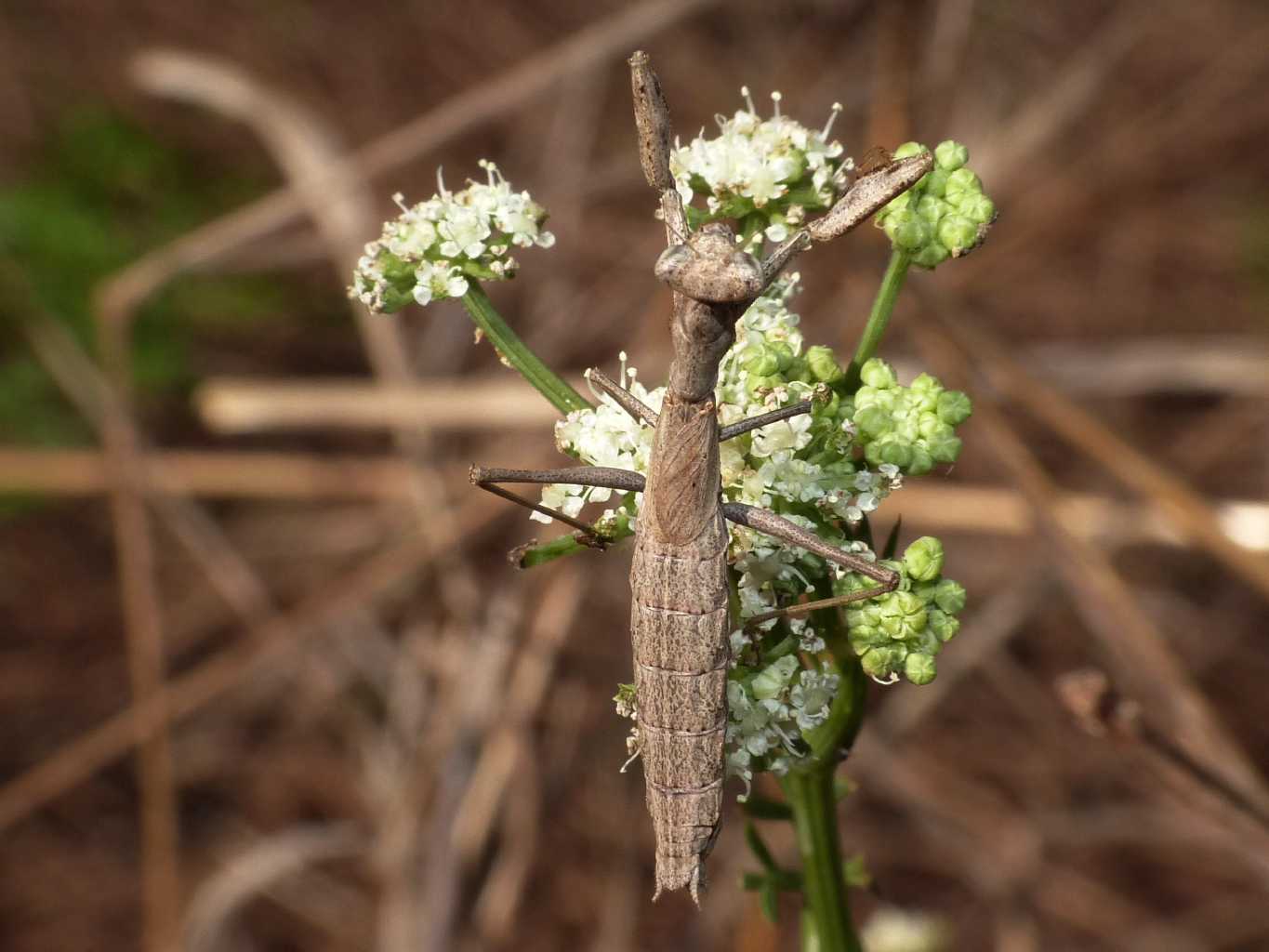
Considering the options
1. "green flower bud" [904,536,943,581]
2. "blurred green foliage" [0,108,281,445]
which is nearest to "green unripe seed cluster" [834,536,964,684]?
"green flower bud" [904,536,943,581]

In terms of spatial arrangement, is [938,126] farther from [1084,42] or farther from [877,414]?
[877,414]

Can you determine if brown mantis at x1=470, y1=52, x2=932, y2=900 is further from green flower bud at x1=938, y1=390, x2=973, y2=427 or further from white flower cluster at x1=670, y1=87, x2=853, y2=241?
green flower bud at x1=938, y1=390, x2=973, y2=427

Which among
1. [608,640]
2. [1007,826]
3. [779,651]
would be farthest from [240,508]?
[779,651]

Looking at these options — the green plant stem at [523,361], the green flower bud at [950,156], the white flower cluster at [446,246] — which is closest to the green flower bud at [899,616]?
the green plant stem at [523,361]

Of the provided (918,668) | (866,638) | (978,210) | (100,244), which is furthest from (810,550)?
(100,244)

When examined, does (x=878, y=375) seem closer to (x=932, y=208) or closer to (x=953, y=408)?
(x=953, y=408)

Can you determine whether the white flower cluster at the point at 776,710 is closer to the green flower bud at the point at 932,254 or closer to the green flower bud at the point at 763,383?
the green flower bud at the point at 763,383
